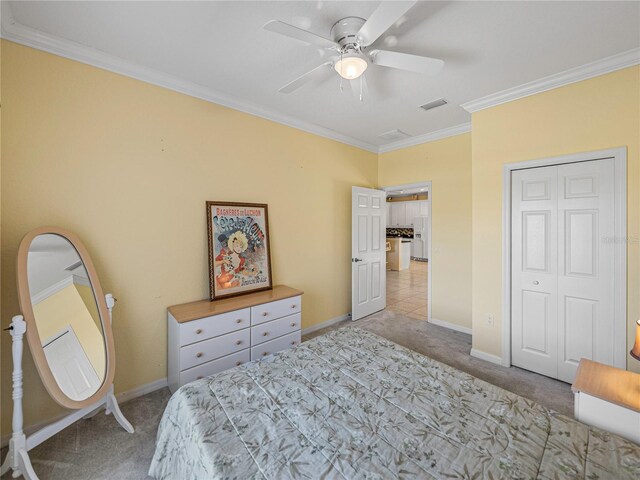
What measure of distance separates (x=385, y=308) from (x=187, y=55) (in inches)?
167

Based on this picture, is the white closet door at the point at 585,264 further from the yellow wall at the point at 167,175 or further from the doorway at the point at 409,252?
the doorway at the point at 409,252

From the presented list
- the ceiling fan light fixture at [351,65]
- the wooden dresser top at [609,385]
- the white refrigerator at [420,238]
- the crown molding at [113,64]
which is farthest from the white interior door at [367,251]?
the white refrigerator at [420,238]

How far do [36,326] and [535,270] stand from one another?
397 cm

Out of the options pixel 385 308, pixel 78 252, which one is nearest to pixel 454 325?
pixel 385 308

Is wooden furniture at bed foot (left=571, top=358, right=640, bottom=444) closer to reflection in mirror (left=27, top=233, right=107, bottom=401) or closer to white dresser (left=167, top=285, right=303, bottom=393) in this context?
white dresser (left=167, top=285, right=303, bottom=393)

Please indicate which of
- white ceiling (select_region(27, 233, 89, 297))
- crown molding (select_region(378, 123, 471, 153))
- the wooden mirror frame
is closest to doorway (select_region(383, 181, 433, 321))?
crown molding (select_region(378, 123, 471, 153))

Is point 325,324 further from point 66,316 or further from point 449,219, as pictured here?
point 66,316

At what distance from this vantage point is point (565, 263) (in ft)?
8.13

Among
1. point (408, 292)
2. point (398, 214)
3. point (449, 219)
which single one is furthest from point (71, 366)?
point (398, 214)

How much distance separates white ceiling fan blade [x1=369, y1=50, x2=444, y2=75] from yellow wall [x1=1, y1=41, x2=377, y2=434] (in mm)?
1688

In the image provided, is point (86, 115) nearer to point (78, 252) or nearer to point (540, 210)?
point (78, 252)

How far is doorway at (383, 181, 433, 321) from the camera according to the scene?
434cm

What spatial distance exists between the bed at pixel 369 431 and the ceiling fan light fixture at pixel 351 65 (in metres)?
1.94

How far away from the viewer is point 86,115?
2.08m
